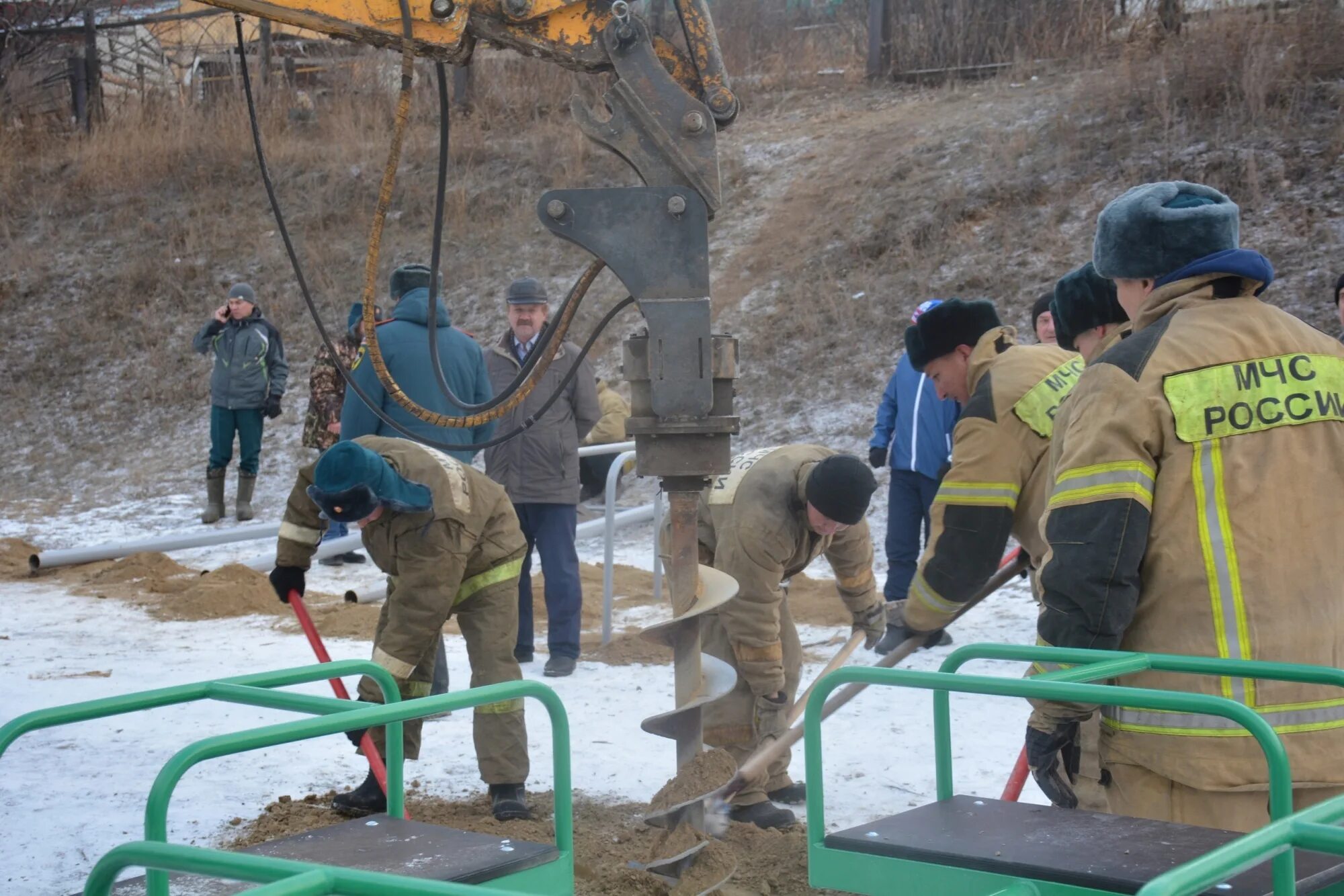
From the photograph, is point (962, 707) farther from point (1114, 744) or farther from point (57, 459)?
point (57, 459)

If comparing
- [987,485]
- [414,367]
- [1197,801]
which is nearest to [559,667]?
[414,367]

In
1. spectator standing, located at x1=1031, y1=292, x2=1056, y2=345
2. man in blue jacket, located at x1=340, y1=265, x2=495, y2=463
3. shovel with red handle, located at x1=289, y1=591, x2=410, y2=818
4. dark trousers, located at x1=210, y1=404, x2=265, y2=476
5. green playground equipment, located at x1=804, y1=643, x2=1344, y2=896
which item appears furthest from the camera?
dark trousers, located at x1=210, y1=404, x2=265, y2=476

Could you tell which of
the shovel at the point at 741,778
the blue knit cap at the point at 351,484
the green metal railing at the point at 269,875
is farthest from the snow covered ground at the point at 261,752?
the green metal railing at the point at 269,875

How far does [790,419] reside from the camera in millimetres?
11359

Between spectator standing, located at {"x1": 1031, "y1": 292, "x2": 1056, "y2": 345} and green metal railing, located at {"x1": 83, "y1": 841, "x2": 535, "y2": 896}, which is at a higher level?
spectator standing, located at {"x1": 1031, "y1": 292, "x2": 1056, "y2": 345}

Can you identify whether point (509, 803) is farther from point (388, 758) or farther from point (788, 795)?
point (388, 758)

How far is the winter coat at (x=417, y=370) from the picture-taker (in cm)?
631

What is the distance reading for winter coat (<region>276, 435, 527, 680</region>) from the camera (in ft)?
14.8

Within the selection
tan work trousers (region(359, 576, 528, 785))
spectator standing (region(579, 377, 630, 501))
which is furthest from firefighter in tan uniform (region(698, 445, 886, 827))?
spectator standing (region(579, 377, 630, 501))

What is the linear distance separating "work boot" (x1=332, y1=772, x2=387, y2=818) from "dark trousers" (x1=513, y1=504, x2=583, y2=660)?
1.75 m

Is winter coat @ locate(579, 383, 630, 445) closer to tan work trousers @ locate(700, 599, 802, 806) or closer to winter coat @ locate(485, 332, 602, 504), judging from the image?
winter coat @ locate(485, 332, 602, 504)

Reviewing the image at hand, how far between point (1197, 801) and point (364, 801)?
305 centimetres

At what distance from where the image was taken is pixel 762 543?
181 inches

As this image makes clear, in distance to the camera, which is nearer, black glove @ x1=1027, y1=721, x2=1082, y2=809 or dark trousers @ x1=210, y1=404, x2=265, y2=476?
black glove @ x1=1027, y1=721, x2=1082, y2=809
